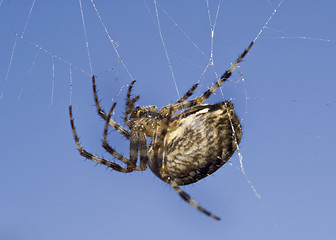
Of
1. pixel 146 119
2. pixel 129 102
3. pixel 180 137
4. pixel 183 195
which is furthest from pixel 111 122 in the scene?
pixel 183 195

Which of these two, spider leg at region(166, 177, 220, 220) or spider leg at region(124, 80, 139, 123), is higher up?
spider leg at region(124, 80, 139, 123)

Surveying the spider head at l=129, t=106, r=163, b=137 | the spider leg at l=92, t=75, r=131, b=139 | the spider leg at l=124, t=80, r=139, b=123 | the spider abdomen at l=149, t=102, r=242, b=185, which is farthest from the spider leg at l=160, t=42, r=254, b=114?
the spider leg at l=92, t=75, r=131, b=139

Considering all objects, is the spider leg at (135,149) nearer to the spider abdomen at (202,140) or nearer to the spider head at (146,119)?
the spider head at (146,119)

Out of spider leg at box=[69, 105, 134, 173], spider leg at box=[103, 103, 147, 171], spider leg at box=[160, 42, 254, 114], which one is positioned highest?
spider leg at box=[160, 42, 254, 114]

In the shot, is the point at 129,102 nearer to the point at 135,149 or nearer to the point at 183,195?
the point at 135,149

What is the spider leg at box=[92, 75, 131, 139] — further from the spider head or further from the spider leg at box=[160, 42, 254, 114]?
the spider leg at box=[160, 42, 254, 114]

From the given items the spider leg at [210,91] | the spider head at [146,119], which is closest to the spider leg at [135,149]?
the spider head at [146,119]


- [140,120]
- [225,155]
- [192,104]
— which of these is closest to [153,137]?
[140,120]
